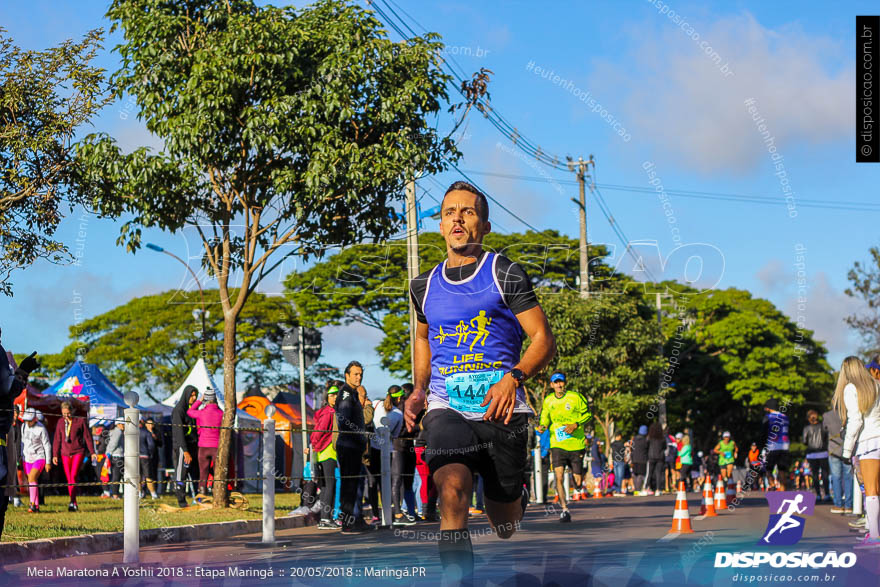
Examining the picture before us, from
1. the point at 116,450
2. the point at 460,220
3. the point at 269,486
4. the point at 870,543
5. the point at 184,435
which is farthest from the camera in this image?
the point at 116,450

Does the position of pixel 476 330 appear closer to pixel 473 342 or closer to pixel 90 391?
pixel 473 342

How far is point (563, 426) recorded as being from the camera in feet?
46.6

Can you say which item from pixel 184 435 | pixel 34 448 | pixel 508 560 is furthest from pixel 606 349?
pixel 508 560

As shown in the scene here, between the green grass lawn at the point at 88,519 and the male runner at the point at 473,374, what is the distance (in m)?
6.47

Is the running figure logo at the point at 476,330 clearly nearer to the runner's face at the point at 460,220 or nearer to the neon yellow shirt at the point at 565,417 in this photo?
the runner's face at the point at 460,220

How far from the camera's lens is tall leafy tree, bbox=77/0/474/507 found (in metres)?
15.2

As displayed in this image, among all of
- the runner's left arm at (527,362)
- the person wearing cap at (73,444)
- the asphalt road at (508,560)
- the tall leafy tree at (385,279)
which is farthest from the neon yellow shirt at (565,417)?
the tall leafy tree at (385,279)

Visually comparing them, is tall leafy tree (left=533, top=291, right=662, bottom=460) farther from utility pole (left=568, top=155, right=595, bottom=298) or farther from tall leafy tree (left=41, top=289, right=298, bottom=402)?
tall leafy tree (left=41, top=289, right=298, bottom=402)

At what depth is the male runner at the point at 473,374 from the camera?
481cm

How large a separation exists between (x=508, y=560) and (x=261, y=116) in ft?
28.1

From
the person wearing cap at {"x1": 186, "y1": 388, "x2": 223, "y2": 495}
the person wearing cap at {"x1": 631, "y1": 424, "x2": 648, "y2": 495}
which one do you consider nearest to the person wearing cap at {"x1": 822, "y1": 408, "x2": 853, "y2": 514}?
the person wearing cap at {"x1": 186, "y1": 388, "x2": 223, "y2": 495}

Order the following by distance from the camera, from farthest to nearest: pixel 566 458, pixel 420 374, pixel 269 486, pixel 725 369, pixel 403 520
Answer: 1. pixel 725 369
2. pixel 403 520
3. pixel 566 458
4. pixel 269 486
5. pixel 420 374

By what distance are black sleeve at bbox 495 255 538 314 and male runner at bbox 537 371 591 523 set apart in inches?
351

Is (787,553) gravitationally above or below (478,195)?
below
